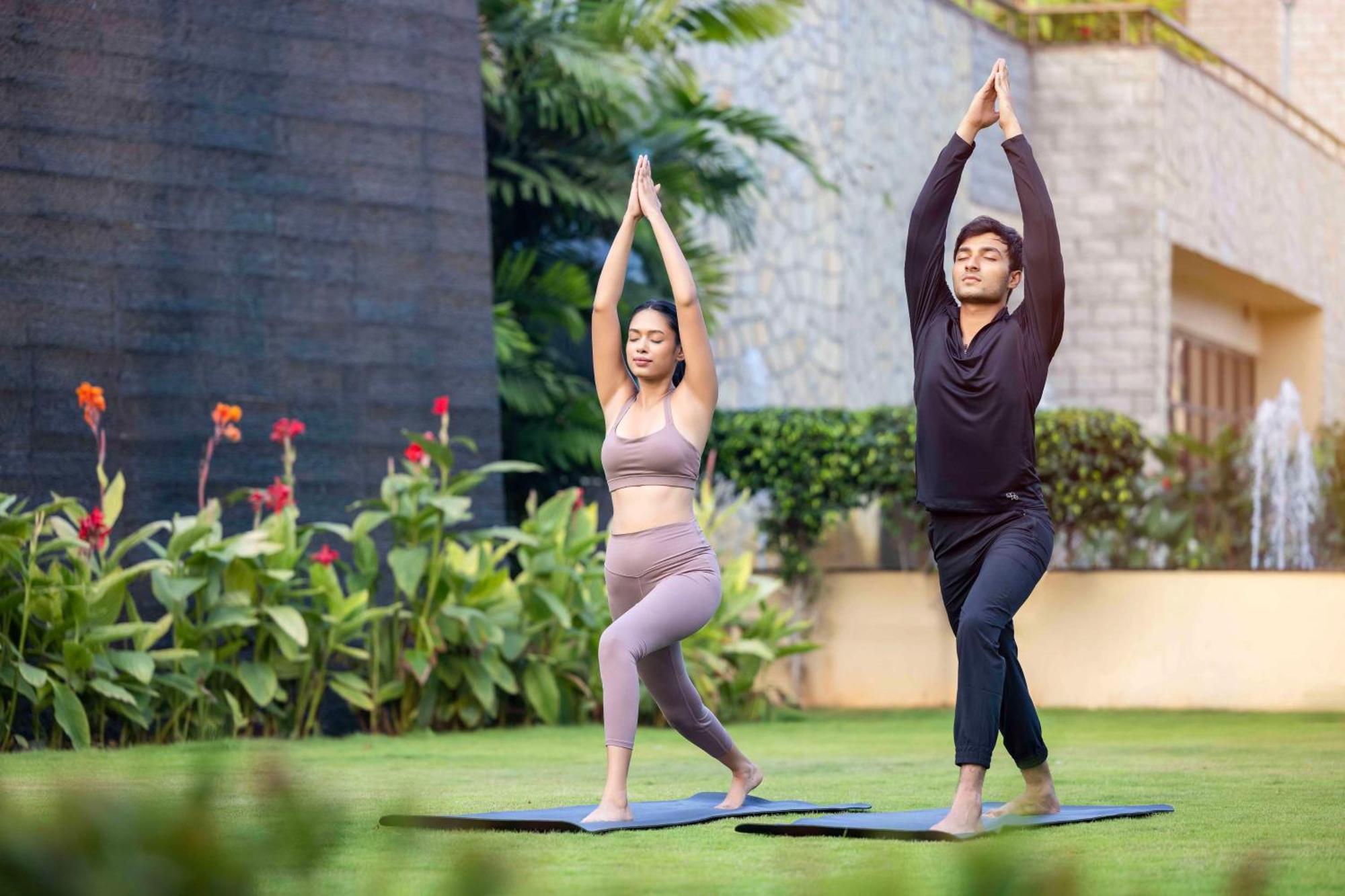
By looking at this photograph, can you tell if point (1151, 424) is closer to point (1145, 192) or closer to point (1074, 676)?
point (1145, 192)

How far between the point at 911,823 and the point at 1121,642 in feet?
25.3

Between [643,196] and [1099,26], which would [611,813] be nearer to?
[643,196]

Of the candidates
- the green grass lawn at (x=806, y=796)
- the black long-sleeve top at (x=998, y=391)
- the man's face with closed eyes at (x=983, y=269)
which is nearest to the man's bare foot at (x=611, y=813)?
the green grass lawn at (x=806, y=796)

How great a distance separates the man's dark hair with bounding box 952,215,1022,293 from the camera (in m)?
5.95

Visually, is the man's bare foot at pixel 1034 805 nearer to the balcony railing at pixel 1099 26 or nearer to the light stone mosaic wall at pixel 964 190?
the light stone mosaic wall at pixel 964 190

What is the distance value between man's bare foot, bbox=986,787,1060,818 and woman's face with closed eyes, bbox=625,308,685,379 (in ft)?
5.71

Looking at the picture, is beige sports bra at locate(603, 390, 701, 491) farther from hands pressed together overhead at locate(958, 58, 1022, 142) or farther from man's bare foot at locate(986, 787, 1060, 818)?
man's bare foot at locate(986, 787, 1060, 818)

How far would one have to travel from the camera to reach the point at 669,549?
6.14 metres

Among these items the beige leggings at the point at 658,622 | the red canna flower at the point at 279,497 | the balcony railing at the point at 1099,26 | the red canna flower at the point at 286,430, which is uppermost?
the balcony railing at the point at 1099,26

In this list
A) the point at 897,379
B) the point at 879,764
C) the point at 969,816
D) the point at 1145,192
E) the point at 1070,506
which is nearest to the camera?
the point at 969,816

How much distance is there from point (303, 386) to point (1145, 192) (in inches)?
468

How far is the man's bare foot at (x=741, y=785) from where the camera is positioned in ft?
20.7

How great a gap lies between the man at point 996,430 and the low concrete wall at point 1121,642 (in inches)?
→ 281

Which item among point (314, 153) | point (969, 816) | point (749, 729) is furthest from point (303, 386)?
point (969, 816)
